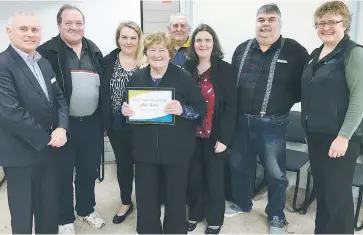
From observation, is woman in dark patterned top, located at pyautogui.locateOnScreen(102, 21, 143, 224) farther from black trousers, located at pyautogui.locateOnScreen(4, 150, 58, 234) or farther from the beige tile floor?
the beige tile floor

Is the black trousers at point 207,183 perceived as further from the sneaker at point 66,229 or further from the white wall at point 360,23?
the white wall at point 360,23

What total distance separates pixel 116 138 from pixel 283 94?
1266 mm

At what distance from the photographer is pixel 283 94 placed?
2.36 metres

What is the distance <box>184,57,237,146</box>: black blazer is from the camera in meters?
2.26

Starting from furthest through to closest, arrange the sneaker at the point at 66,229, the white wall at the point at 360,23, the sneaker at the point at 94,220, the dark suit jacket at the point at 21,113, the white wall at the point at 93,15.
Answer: the white wall at the point at 93,15 < the white wall at the point at 360,23 < the sneaker at the point at 94,220 < the sneaker at the point at 66,229 < the dark suit jacket at the point at 21,113

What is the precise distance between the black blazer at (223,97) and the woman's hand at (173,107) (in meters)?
0.35

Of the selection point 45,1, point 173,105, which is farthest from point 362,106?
point 45,1

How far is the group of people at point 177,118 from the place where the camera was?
1.93m

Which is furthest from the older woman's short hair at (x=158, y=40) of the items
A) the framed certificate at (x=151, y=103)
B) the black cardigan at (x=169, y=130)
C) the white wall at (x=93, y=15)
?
the white wall at (x=93, y=15)

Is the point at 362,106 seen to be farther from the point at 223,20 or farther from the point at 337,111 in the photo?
the point at 223,20

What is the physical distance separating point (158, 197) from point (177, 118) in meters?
0.56

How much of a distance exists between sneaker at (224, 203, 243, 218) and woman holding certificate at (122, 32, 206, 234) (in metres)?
0.81

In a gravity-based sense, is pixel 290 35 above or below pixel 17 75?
above

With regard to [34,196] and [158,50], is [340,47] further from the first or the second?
[34,196]
